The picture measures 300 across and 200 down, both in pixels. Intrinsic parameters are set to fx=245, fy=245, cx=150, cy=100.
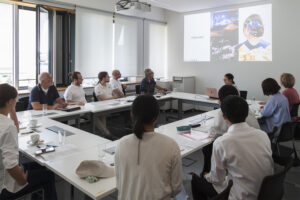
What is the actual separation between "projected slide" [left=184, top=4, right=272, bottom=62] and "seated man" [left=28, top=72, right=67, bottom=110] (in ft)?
15.2

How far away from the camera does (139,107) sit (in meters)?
1.37

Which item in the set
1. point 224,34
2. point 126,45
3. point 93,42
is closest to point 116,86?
point 93,42

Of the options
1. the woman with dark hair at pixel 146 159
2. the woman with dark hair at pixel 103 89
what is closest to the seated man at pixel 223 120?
the woman with dark hair at pixel 146 159

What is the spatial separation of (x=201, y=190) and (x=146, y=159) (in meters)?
0.68

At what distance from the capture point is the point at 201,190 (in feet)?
5.87

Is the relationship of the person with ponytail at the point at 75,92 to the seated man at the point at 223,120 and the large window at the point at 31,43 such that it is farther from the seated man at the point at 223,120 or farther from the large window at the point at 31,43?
the seated man at the point at 223,120

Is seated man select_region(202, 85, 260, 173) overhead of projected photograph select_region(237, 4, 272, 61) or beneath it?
beneath

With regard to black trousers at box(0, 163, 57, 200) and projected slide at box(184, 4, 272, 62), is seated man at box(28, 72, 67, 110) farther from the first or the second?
projected slide at box(184, 4, 272, 62)

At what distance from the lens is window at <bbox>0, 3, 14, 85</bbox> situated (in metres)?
4.73

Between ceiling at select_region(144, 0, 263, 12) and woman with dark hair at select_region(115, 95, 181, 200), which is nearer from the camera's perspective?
woman with dark hair at select_region(115, 95, 181, 200)

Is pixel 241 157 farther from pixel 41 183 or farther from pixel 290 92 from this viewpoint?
pixel 290 92

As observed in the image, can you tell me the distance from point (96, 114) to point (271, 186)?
301cm

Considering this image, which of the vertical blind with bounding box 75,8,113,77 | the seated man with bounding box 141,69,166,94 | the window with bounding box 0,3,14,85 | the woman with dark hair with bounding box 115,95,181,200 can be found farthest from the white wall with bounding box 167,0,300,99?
the woman with dark hair with bounding box 115,95,181,200

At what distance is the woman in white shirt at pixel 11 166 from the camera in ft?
5.50
